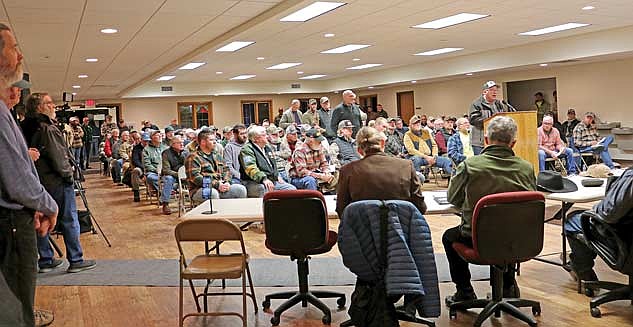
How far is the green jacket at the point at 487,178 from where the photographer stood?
11.8ft

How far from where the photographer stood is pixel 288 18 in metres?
8.38

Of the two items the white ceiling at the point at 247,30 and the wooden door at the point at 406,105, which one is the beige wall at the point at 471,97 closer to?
the wooden door at the point at 406,105

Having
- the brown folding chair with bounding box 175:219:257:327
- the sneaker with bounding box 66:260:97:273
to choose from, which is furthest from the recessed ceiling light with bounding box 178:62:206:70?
the brown folding chair with bounding box 175:219:257:327

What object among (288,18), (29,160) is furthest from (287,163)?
(29,160)

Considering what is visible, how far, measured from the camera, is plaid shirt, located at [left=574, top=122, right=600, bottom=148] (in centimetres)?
1172

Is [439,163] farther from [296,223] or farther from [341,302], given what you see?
[296,223]

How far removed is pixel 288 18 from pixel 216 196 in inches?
121

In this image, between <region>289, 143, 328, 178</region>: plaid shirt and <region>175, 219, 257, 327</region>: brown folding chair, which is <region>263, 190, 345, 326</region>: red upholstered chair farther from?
<region>289, 143, 328, 178</region>: plaid shirt

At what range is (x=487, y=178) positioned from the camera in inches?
142

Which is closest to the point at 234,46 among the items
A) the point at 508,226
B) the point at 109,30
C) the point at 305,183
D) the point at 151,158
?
the point at 151,158

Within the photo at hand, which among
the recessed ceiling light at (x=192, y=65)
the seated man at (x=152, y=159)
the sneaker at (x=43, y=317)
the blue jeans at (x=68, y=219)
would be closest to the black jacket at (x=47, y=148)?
the blue jeans at (x=68, y=219)

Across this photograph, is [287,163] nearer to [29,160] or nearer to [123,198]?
[123,198]

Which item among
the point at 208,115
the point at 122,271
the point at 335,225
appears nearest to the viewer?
the point at 122,271

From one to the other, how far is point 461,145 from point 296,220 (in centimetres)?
544
